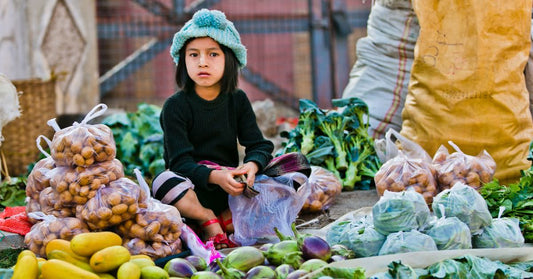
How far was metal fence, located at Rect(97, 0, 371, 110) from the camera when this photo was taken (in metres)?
8.76

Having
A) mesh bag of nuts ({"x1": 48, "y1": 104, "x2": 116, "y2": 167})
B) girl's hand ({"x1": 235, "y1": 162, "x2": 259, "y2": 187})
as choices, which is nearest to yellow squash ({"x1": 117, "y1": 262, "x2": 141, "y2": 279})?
mesh bag of nuts ({"x1": 48, "y1": 104, "x2": 116, "y2": 167})

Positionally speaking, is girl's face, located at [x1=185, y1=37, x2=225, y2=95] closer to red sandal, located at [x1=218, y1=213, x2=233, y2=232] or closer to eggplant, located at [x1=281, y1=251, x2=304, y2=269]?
red sandal, located at [x1=218, y1=213, x2=233, y2=232]

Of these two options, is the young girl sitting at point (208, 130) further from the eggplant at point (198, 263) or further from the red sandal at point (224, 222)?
the eggplant at point (198, 263)

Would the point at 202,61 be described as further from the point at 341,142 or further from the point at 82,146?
the point at 341,142

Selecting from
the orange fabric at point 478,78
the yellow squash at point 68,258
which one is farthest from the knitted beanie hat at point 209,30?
the orange fabric at point 478,78

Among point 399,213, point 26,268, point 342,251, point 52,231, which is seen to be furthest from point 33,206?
point 399,213

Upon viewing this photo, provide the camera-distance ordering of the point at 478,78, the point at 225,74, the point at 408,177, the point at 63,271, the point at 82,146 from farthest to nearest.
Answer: the point at 478,78, the point at 408,177, the point at 225,74, the point at 82,146, the point at 63,271

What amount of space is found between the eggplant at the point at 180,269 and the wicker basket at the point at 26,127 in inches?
123

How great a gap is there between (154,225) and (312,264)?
0.79 m

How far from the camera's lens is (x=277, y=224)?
11.1ft

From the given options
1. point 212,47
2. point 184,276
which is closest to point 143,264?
point 184,276

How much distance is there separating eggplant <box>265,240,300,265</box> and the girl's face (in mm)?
1141

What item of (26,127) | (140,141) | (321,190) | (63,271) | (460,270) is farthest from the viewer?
(26,127)

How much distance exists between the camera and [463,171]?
3.83 metres
